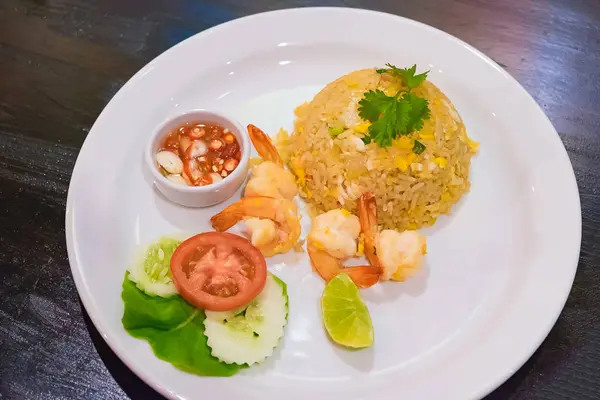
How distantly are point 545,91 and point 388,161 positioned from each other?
5.47ft

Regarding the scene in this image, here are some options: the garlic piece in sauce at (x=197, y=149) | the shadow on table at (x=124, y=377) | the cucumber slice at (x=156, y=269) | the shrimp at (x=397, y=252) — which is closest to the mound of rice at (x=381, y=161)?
the shrimp at (x=397, y=252)

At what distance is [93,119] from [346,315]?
7.10 ft

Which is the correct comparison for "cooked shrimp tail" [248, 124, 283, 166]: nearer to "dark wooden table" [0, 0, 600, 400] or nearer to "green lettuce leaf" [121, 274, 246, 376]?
"green lettuce leaf" [121, 274, 246, 376]

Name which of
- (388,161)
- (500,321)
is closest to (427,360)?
(500,321)

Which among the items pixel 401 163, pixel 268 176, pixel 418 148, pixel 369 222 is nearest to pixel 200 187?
pixel 268 176

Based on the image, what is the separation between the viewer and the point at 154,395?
2.62m

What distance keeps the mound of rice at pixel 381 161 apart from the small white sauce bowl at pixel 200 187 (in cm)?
34

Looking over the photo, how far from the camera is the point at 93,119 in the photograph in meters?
3.67

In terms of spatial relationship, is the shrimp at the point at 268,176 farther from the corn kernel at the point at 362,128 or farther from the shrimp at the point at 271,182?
the corn kernel at the point at 362,128

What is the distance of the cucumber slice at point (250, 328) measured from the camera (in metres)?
2.47

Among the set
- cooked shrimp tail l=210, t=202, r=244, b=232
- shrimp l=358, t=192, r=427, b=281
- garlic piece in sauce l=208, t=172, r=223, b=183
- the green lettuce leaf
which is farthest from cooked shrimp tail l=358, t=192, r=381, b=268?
the green lettuce leaf

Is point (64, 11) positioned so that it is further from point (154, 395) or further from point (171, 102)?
point (154, 395)

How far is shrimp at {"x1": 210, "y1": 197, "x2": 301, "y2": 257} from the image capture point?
9.46ft

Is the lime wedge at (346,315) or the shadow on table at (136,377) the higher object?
the lime wedge at (346,315)
